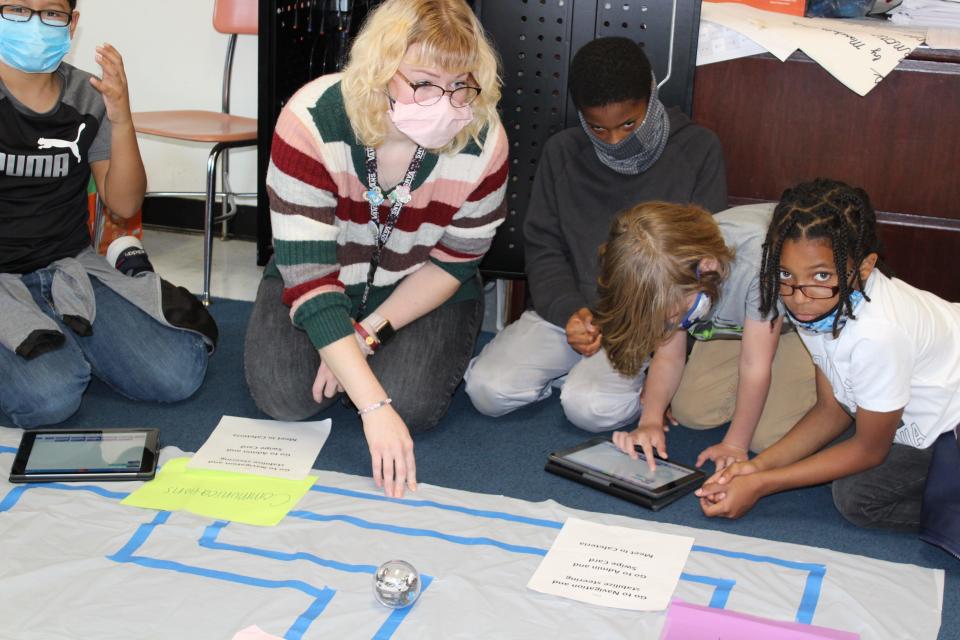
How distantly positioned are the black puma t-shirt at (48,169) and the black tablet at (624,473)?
3.70ft

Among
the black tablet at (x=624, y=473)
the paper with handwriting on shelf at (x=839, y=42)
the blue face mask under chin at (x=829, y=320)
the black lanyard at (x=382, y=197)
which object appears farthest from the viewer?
the paper with handwriting on shelf at (x=839, y=42)

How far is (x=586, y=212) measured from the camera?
86.8 inches

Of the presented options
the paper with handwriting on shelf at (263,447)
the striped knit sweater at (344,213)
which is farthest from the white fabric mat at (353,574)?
the striped knit sweater at (344,213)

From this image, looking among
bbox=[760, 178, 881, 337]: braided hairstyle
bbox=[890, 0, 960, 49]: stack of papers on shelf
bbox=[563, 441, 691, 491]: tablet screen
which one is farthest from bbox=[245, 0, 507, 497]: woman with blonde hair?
bbox=[890, 0, 960, 49]: stack of papers on shelf

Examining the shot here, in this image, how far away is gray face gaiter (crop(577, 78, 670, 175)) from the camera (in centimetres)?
204

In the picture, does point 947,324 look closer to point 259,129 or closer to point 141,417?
point 141,417

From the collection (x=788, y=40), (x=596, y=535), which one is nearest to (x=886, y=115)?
(x=788, y=40)

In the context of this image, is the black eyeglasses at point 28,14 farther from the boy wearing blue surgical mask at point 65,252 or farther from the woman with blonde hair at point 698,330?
the woman with blonde hair at point 698,330

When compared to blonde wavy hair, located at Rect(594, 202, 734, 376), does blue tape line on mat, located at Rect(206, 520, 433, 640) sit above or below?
below

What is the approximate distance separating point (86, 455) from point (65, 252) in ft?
1.91

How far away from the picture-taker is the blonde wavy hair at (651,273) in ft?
5.52

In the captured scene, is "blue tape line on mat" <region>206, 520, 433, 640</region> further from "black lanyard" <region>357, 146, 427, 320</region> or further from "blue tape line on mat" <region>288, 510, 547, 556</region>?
"black lanyard" <region>357, 146, 427, 320</region>

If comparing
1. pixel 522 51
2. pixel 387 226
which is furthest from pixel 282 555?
pixel 522 51

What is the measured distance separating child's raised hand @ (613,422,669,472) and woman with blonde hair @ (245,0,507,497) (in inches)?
14.6
